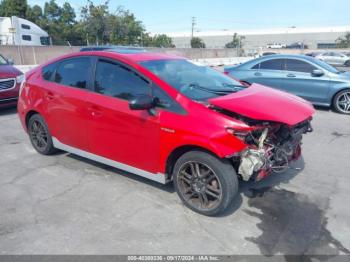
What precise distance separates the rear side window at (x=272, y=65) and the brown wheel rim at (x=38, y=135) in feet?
21.3

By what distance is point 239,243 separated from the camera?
3145 millimetres

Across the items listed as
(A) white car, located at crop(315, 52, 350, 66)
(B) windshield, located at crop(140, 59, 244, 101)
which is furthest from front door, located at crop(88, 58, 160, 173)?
(A) white car, located at crop(315, 52, 350, 66)

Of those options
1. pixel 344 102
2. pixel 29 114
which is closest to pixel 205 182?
pixel 29 114

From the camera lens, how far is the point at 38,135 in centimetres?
533

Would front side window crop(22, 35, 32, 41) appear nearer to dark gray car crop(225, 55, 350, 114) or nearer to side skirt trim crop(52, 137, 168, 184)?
dark gray car crop(225, 55, 350, 114)

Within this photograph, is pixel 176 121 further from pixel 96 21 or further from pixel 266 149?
pixel 96 21

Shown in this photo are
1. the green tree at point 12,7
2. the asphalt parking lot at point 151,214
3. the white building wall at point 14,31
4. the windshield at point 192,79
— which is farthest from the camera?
the green tree at point 12,7

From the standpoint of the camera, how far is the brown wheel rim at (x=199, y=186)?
3.50 metres

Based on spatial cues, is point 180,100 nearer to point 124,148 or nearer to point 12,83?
point 124,148

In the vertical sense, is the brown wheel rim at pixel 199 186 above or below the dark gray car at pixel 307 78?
below

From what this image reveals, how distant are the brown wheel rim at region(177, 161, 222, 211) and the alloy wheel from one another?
21.0ft

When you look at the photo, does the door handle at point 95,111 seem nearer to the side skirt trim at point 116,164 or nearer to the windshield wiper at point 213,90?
the side skirt trim at point 116,164

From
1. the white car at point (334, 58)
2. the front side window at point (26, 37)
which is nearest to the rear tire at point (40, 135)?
the white car at point (334, 58)

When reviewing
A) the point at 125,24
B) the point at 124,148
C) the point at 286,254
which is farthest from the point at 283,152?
the point at 125,24
